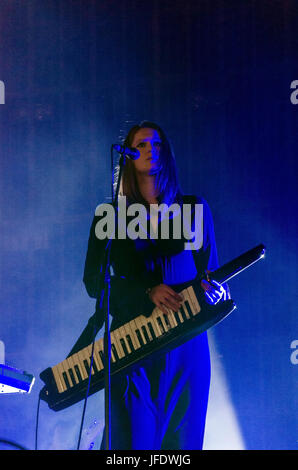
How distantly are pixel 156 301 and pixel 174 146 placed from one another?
1.14 metres

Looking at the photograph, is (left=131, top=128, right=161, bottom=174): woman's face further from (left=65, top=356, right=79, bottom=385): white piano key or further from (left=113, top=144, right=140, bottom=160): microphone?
(left=65, top=356, right=79, bottom=385): white piano key

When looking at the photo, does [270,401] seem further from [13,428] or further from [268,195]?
[13,428]

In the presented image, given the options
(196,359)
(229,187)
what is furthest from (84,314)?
(229,187)

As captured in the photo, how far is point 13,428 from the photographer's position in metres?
3.31

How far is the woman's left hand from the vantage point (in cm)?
282

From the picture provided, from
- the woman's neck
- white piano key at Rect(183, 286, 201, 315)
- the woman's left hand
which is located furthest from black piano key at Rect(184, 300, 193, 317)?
the woman's neck

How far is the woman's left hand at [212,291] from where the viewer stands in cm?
282

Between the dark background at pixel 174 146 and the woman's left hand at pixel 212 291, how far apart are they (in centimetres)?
54

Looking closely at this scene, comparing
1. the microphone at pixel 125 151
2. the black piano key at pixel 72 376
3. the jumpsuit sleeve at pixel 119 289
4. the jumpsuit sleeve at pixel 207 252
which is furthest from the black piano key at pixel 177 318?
the microphone at pixel 125 151

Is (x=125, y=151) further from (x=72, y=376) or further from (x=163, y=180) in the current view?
(x=72, y=376)

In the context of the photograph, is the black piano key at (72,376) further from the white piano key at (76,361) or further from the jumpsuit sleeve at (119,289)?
the jumpsuit sleeve at (119,289)

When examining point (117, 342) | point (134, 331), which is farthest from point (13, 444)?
point (134, 331)

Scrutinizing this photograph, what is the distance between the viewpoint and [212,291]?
111 inches

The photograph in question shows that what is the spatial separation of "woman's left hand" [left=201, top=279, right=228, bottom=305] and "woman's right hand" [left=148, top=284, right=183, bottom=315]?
0.16m
